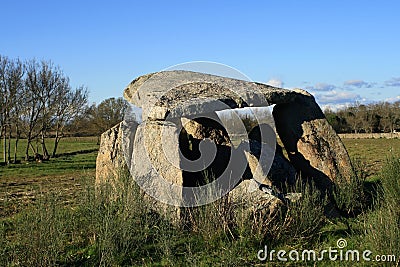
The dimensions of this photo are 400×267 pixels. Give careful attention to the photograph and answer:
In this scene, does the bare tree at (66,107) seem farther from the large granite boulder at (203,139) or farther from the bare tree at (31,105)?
the large granite boulder at (203,139)

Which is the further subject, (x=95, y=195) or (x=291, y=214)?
(x=95, y=195)

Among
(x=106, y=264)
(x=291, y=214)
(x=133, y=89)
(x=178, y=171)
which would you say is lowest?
(x=106, y=264)

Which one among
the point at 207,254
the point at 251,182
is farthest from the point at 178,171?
the point at 207,254

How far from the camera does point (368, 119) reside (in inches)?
2574

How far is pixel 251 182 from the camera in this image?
7.38 m

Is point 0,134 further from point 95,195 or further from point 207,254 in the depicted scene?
point 207,254

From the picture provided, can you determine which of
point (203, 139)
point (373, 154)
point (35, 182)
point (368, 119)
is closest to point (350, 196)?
point (203, 139)

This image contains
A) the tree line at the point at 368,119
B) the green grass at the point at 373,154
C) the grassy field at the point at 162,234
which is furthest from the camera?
the tree line at the point at 368,119

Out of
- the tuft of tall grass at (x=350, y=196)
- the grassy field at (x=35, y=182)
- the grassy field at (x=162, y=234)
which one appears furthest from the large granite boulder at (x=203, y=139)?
the grassy field at (x=35, y=182)

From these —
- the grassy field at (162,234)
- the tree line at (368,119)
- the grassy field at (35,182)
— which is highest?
the tree line at (368,119)

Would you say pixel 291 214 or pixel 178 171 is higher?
pixel 178 171

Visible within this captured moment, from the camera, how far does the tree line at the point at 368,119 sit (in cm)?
6406

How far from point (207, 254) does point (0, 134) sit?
1062 inches

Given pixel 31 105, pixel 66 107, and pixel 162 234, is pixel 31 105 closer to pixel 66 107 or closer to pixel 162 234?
pixel 66 107
